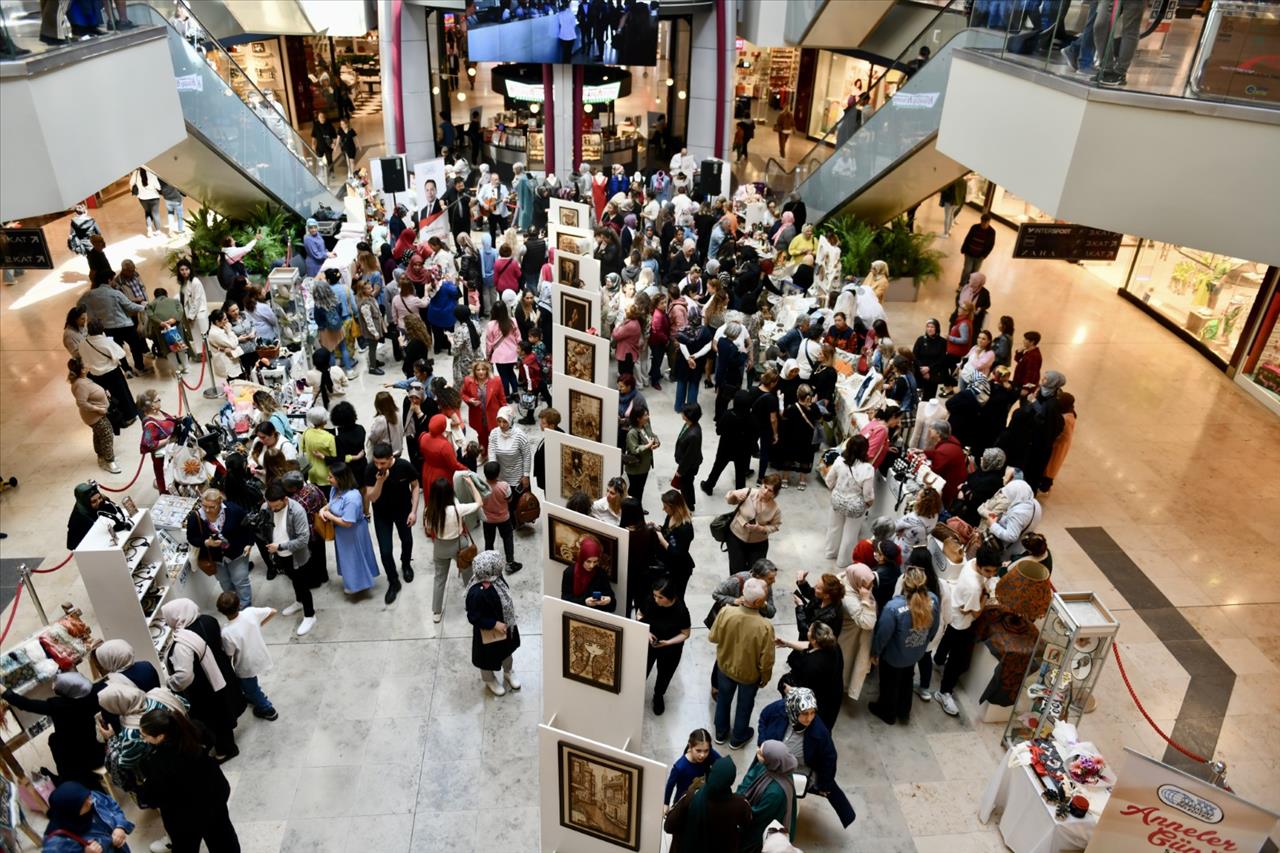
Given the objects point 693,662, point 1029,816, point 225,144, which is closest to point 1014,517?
point 1029,816

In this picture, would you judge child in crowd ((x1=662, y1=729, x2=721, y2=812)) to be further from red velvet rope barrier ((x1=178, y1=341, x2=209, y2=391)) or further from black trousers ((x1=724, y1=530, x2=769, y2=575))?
red velvet rope barrier ((x1=178, y1=341, x2=209, y2=391))

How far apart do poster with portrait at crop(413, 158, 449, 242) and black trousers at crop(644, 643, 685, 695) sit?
964 cm

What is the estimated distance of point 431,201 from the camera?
15.5m

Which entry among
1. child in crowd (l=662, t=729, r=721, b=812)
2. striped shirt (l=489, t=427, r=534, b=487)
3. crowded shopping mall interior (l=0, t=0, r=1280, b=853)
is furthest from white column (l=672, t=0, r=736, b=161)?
child in crowd (l=662, t=729, r=721, b=812)

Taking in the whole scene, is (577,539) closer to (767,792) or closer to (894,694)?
(767,792)

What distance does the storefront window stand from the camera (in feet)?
41.2

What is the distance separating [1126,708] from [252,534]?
23.8ft

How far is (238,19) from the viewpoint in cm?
1888

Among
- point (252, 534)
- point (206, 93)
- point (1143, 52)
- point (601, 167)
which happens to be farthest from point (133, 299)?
point (601, 167)

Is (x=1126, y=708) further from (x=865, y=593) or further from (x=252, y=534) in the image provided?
(x=252, y=534)

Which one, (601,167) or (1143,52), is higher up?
(1143,52)

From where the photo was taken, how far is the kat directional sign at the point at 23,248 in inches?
333

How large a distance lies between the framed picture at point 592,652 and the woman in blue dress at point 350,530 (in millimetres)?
2599

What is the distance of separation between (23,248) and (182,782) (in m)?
6.49
